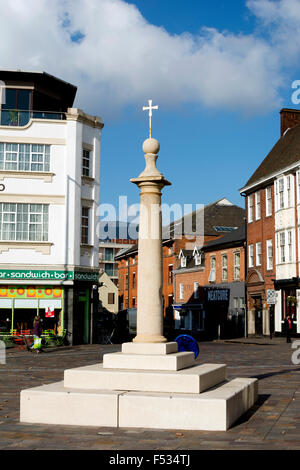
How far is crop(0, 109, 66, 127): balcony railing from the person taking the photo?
32094 millimetres

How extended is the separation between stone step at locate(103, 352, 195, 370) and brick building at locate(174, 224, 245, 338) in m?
33.1

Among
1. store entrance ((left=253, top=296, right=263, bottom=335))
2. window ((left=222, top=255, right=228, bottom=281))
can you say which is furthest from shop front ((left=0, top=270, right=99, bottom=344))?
window ((left=222, top=255, right=228, bottom=281))

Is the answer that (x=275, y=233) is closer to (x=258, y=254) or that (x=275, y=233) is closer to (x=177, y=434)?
(x=258, y=254)

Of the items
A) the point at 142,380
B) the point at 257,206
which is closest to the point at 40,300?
the point at 257,206

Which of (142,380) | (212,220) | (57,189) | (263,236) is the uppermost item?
(212,220)

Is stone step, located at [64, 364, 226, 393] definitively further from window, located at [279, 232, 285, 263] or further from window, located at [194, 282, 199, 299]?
window, located at [194, 282, 199, 299]

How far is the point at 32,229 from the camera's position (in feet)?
104

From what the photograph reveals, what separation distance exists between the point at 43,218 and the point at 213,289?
22.4m

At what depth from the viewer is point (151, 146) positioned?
11383 mm

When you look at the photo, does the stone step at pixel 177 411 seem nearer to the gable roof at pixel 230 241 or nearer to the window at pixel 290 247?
the window at pixel 290 247

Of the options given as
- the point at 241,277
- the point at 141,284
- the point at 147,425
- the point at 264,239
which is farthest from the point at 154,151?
the point at 241,277

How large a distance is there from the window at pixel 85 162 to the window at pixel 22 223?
334cm
